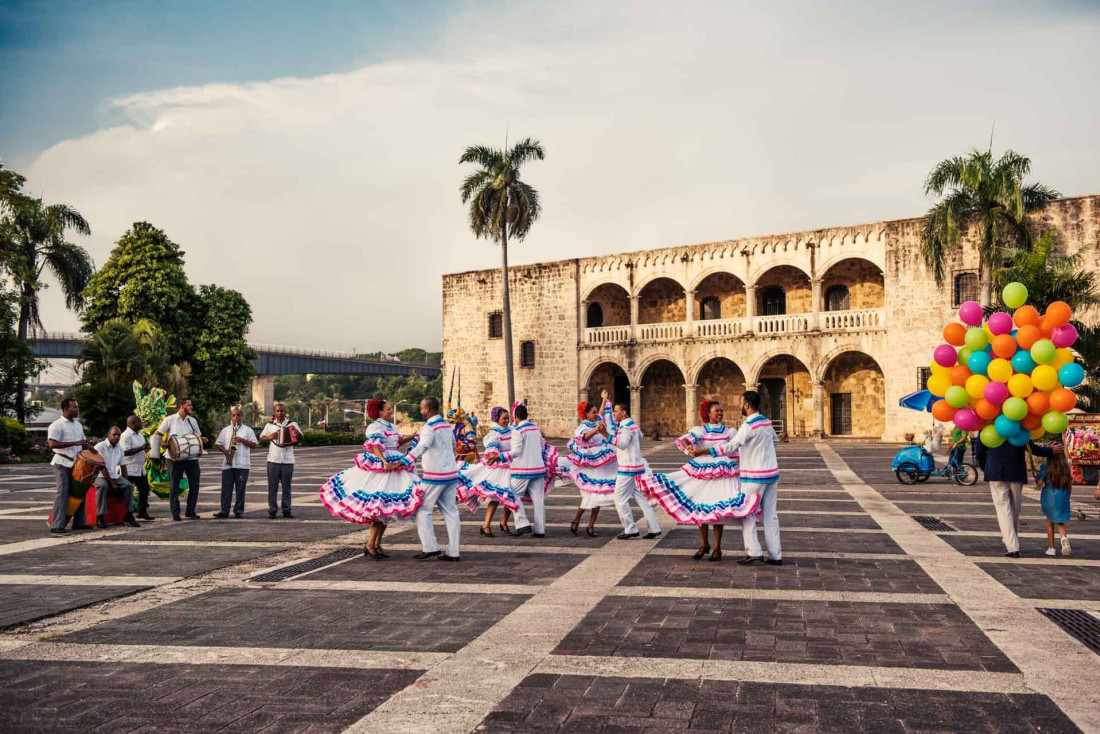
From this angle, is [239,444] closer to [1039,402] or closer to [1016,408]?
[1016,408]

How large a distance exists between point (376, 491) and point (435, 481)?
2.07 ft

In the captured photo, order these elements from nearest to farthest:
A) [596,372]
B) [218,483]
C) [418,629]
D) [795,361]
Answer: [418,629]
[218,483]
[795,361]
[596,372]

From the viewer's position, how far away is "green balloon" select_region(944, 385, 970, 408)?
29.1 feet

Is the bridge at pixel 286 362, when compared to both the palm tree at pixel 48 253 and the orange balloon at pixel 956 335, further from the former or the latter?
the orange balloon at pixel 956 335

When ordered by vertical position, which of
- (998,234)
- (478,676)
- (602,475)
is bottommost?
(478,676)

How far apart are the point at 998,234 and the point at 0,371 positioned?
31.9m

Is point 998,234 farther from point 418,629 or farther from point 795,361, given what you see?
point 418,629

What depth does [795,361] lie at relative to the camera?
117ft

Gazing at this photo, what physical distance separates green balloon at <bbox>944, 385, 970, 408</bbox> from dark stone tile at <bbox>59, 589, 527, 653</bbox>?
15.6ft

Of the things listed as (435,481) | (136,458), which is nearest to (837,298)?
(136,458)

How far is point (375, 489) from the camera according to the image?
931 cm

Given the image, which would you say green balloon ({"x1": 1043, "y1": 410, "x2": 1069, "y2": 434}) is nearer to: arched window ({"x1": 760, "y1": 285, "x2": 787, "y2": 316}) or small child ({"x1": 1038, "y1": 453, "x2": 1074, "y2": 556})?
small child ({"x1": 1038, "y1": 453, "x2": 1074, "y2": 556})

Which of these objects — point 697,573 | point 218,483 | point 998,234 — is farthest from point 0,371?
point 998,234

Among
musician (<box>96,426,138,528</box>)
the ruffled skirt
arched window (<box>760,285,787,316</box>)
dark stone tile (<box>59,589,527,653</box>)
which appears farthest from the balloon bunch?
arched window (<box>760,285,787,316</box>)
